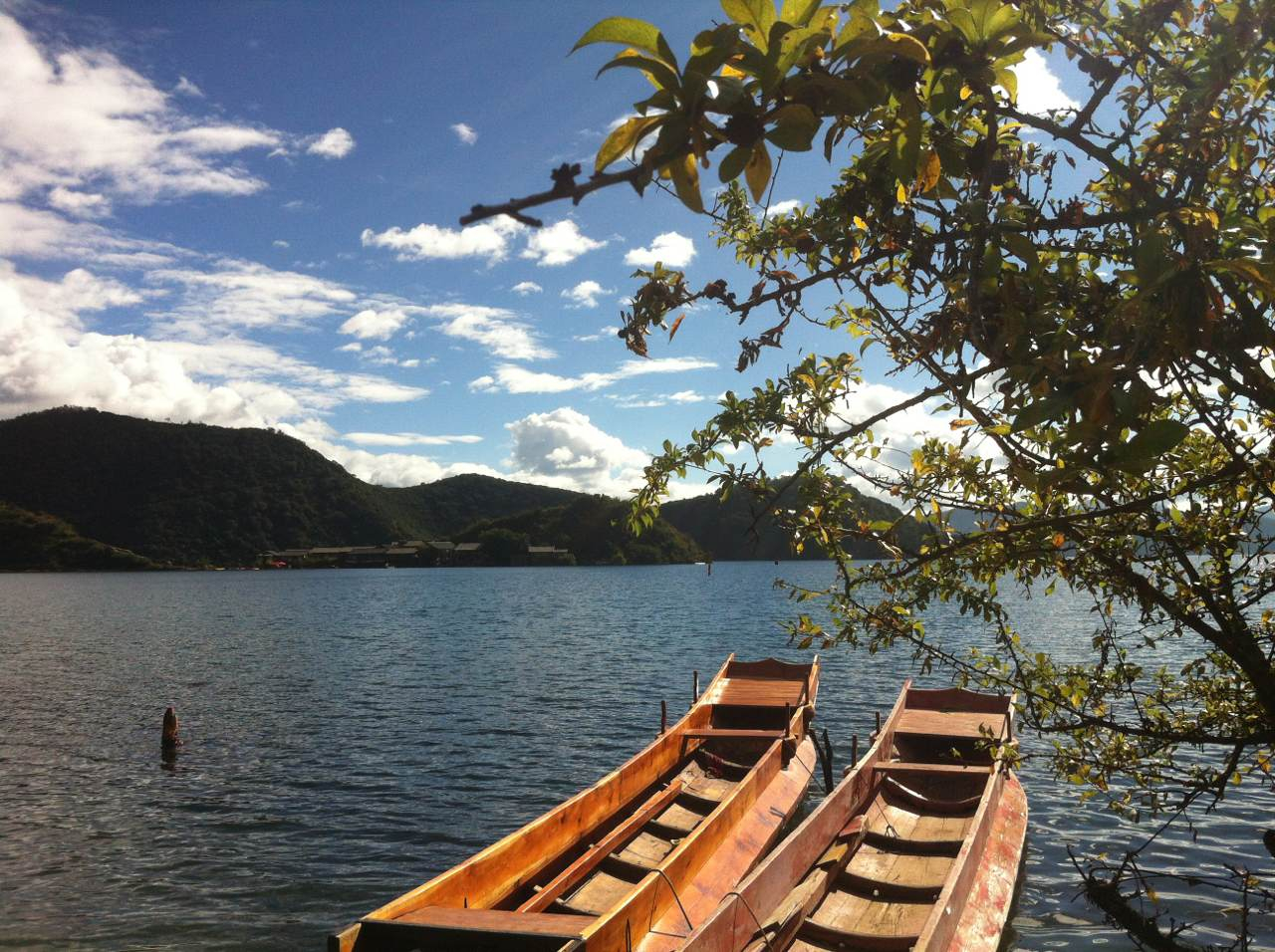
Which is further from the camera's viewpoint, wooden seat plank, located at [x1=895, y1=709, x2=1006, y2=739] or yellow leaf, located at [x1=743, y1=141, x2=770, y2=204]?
wooden seat plank, located at [x1=895, y1=709, x2=1006, y2=739]

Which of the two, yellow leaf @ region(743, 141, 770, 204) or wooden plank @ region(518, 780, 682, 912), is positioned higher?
yellow leaf @ region(743, 141, 770, 204)

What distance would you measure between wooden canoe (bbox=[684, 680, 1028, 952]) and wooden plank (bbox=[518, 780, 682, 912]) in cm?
299

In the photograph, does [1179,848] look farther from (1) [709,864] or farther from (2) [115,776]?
(2) [115,776]

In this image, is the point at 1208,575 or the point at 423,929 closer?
the point at 1208,575

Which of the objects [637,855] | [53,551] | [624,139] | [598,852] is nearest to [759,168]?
[624,139]

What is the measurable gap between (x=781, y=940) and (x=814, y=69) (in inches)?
423

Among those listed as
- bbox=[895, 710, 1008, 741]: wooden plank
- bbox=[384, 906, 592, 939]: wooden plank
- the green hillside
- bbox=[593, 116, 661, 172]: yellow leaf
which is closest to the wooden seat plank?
bbox=[895, 710, 1008, 741]: wooden plank

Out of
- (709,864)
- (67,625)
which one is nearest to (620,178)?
(709,864)

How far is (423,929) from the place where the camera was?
8922mm

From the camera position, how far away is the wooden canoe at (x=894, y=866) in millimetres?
10039

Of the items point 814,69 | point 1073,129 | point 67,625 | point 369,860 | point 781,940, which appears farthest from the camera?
point 67,625

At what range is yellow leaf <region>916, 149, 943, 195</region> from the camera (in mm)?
2353

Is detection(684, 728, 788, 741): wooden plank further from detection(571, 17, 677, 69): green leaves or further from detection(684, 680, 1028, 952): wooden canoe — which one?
detection(571, 17, 677, 69): green leaves

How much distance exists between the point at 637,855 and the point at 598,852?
1.04 m
